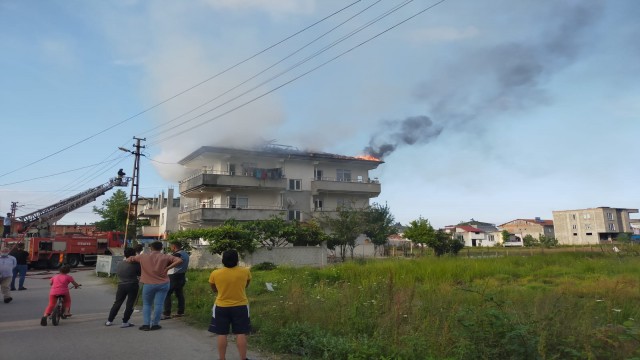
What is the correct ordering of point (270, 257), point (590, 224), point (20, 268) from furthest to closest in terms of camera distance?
point (590, 224) < point (270, 257) < point (20, 268)

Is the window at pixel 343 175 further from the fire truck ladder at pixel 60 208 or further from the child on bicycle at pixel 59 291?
the child on bicycle at pixel 59 291

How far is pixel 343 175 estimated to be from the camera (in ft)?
158

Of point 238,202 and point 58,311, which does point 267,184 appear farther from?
point 58,311

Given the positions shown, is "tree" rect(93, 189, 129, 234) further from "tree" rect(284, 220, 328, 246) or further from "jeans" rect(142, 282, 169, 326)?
"jeans" rect(142, 282, 169, 326)

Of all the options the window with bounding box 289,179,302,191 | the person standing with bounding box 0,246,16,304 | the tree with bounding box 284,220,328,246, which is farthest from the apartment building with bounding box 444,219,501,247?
the person standing with bounding box 0,246,16,304

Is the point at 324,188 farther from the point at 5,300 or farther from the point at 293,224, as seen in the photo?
the point at 5,300

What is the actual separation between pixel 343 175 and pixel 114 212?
32904 mm

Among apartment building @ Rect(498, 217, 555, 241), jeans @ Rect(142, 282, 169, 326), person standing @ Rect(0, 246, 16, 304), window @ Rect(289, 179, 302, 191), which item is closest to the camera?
jeans @ Rect(142, 282, 169, 326)

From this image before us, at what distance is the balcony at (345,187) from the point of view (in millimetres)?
45031

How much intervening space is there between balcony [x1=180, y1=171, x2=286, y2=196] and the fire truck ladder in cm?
960

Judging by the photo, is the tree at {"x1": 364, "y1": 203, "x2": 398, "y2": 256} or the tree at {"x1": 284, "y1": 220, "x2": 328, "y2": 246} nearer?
the tree at {"x1": 284, "y1": 220, "x2": 328, "y2": 246}

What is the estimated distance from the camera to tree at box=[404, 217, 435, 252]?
122ft

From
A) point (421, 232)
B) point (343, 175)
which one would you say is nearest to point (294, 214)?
point (343, 175)

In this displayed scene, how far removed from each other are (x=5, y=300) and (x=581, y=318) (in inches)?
558
